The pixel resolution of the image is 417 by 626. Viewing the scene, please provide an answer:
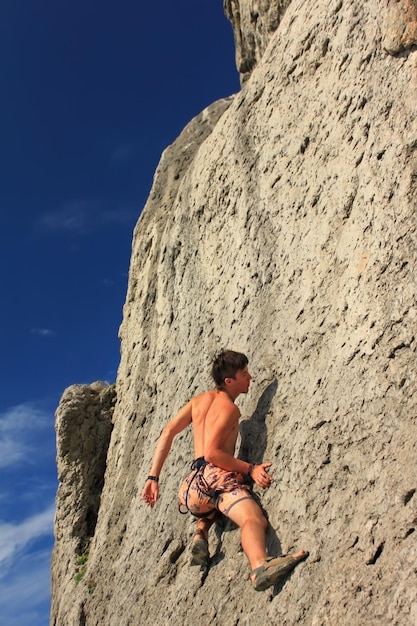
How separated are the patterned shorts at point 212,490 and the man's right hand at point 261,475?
0.11m

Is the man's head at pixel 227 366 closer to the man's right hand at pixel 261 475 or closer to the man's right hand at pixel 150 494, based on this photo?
the man's right hand at pixel 261 475

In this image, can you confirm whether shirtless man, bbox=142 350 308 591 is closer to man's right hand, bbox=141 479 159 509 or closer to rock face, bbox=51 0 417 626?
man's right hand, bbox=141 479 159 509

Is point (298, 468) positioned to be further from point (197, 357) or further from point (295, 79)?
point (295, 79)

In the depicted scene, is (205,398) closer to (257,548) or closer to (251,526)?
(251,526)

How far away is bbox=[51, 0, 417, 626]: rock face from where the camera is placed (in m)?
3.78

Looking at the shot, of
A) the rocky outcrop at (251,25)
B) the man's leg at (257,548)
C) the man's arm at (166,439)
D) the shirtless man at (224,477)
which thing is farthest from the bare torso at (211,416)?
the rocky outcrop at (251,25)

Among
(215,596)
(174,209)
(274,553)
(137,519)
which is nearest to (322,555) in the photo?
(274,553)

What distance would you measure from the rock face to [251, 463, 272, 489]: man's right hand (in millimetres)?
67

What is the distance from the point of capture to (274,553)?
4.23m

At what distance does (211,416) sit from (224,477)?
1.86ft

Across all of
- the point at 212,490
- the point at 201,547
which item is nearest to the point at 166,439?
the point at 212,490

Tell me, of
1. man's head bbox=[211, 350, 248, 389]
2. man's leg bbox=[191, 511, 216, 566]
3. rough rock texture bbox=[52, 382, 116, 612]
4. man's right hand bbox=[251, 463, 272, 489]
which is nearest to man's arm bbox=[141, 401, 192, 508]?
man's head bbox=[211, 350, 248, 389]

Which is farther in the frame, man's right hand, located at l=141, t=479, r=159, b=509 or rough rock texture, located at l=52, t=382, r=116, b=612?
rough rock texture, located at l=52, t=382, r=116, b=612

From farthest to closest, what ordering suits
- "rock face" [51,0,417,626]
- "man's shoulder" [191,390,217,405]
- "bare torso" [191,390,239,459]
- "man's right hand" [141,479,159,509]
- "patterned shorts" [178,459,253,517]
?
"man's shoulder" [191,390,217,405] → "man's right hand" [141,479,159,509] → "bare torso" [191,390,239,459] → "patterned shorts" [178,459,253,517] → "rock face" [51,0,417,626]
